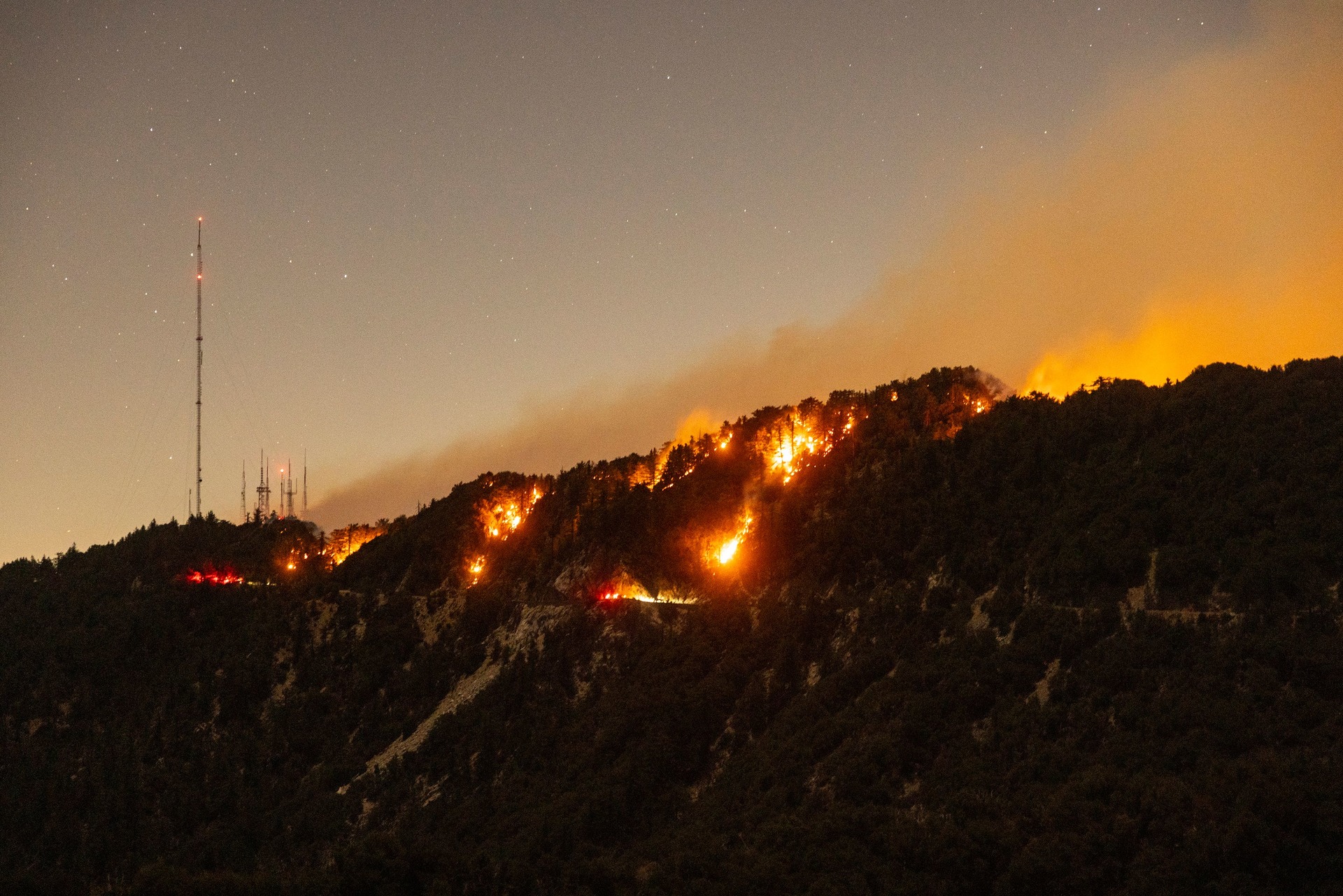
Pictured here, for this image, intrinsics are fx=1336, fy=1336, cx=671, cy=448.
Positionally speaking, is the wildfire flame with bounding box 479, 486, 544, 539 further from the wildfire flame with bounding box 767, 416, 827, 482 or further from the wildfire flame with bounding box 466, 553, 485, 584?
the wildfire flame with bounding box 767, 416, 827, 482

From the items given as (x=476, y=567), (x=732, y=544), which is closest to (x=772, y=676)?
(x=732, y=544)

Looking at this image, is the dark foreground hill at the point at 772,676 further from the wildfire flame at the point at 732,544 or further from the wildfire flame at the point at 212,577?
the wildfire flame at the point at 212,577

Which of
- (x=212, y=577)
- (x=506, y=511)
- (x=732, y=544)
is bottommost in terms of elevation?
(x=732, y=544)

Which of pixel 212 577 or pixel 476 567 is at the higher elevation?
pixel 212 577

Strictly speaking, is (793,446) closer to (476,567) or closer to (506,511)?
(506,511)

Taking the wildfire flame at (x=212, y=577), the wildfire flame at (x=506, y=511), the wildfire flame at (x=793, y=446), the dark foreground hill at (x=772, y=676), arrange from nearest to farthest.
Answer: the dark foreground hill at (x=772, y=676), the wildfire flame at (x=793, y=446), the wildfire flame at (x=506, y=511), the wildfire flame at (x=212, y=577)

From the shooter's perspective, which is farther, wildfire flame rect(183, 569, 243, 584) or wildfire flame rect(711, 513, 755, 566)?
wildfire flame rect(183, 569, 243, 584)

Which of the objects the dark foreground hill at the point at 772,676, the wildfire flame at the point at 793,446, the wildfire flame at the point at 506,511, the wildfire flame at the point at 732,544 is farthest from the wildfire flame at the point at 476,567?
the wildfire flame at the point at 793,446

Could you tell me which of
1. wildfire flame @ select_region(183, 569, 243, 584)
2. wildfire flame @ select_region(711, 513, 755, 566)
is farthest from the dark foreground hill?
wildfire flame @ select_region(183, 569, 243, 584)

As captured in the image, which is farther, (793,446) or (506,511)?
(506,511)
